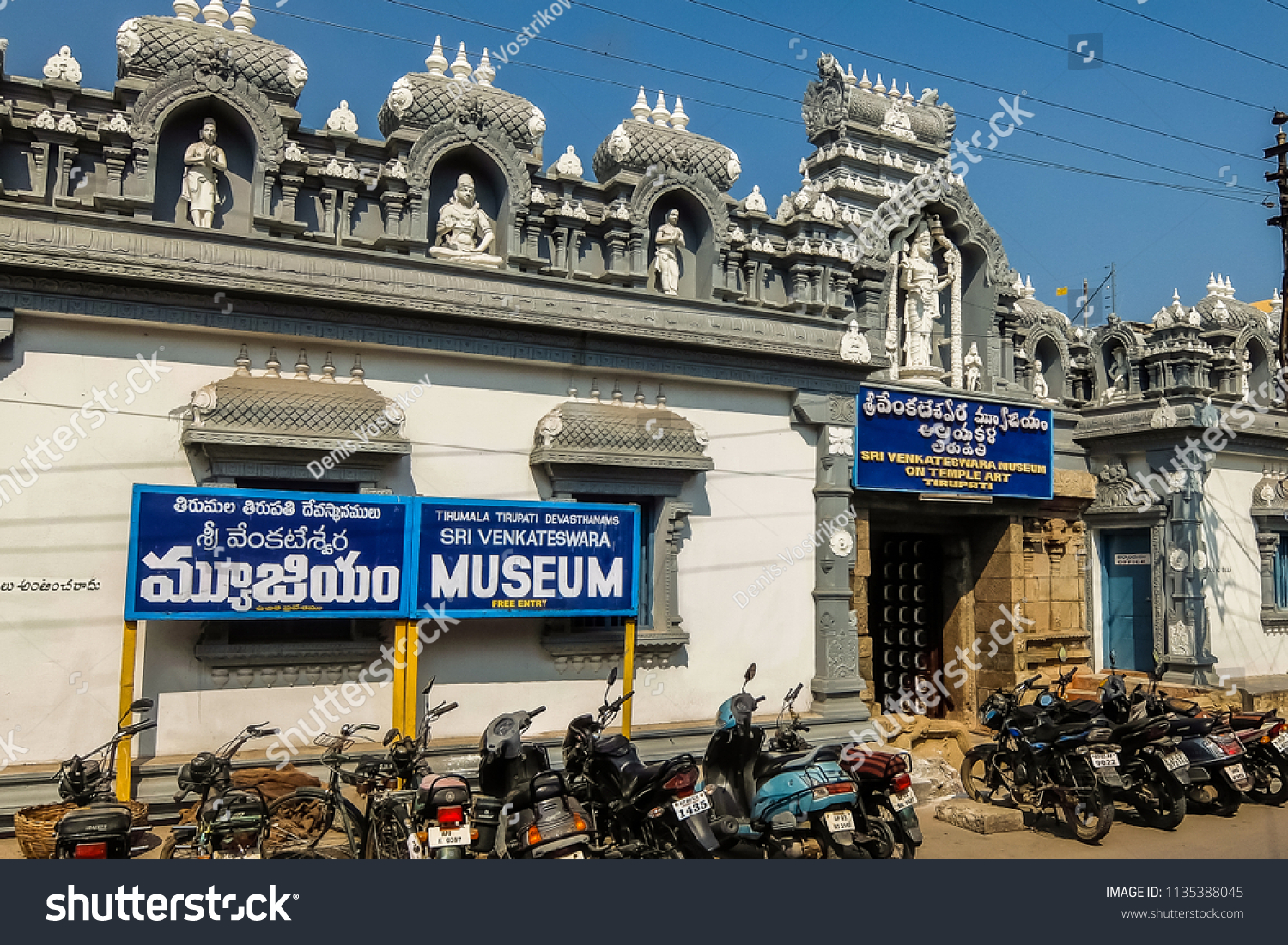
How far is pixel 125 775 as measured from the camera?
7.53m

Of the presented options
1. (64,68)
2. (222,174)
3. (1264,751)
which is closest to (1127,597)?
(1264,751)

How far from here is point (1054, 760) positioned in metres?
8.78

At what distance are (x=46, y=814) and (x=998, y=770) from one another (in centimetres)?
805

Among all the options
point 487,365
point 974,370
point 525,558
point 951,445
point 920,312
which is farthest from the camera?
point 974,370

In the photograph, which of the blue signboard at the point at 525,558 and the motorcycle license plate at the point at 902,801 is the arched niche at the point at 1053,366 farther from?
the motorcycle license plate at the point at 902,801

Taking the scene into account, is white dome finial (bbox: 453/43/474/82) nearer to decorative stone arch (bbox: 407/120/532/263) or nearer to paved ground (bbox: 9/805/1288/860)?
decorative stone arch (bbox: 407/120/532/263)

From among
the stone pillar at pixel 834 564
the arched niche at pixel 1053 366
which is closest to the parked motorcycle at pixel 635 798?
the stone pillar at pixel 834 564

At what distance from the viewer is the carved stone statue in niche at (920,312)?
12797 millimetres

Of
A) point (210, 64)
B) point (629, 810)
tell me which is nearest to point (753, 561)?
point (629, 810)

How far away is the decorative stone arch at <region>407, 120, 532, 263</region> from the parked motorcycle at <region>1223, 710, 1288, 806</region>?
881 centimetres

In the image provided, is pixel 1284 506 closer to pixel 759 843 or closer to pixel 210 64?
pixel 759 843

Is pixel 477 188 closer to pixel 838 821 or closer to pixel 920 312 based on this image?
pixel 920 312

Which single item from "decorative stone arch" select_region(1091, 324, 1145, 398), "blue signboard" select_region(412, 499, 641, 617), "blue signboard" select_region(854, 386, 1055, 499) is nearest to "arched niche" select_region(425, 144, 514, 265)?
"blue signboard" select_region(412, 499, 641, 617)

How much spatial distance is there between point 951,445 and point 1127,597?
468 centimetres
